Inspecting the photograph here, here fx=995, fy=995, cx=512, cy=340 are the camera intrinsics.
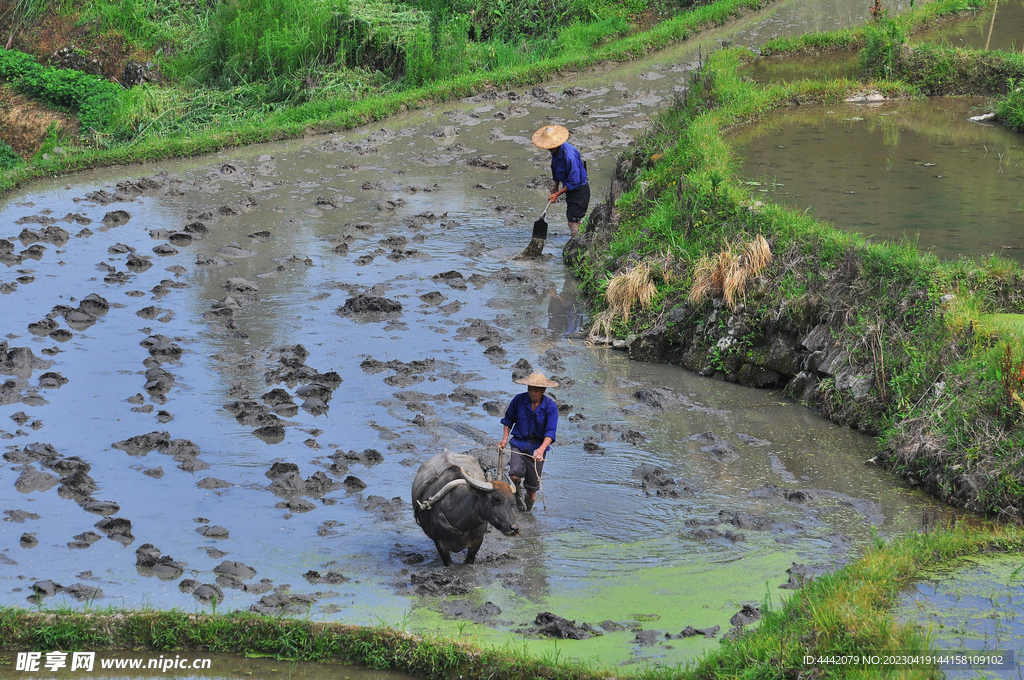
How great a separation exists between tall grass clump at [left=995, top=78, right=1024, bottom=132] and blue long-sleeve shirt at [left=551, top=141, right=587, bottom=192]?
19.8 ft

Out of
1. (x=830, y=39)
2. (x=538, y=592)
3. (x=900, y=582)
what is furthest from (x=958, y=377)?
(x=830, y=39)

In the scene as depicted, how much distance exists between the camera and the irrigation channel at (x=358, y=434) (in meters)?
6.01

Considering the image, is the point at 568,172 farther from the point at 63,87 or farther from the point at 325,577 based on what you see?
the point at 63,87

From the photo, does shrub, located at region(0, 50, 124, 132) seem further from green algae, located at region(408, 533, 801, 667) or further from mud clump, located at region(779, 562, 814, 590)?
mud clump, located at region(779, 562, 814, 590)

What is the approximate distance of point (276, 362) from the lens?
356 inches

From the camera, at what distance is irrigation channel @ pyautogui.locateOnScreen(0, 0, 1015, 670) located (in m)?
6.01

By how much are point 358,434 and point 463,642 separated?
290cm

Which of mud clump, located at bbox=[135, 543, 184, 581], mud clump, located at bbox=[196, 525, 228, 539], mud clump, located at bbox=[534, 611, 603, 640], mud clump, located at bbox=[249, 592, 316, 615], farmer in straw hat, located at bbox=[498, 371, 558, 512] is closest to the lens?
mud clump, located at bbox=[534, 611, 603, 640]

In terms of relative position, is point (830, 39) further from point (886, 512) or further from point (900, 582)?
point (900, 582)

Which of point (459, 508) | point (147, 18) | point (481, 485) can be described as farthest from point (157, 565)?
point (147, 18)

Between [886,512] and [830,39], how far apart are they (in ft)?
41.1

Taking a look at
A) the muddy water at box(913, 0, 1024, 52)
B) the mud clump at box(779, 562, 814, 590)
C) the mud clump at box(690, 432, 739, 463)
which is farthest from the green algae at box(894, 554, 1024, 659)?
the muddy water at box(913, 0, 1024, 52)

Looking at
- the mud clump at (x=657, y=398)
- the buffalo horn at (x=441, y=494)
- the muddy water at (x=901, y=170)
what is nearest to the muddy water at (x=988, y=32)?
the muddy water at (x=901, y=170)

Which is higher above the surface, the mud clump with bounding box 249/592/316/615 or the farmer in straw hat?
the farmer in straw hat
